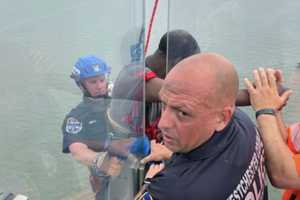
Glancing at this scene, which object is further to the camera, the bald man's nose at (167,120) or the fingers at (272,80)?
the fingers at (272,80)

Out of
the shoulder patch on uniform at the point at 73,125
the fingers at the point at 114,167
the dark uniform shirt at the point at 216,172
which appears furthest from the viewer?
the fingers at the point at 114,167

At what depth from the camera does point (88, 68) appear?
3.15 feet

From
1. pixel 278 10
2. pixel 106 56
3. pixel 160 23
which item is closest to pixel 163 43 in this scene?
pixel 160 23

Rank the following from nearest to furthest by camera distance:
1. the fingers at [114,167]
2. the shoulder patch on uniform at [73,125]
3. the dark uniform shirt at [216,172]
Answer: the dark uniform shirt at [216,172] < the shoulder patch on uniform at [73,125] < the fingers at [114,167]

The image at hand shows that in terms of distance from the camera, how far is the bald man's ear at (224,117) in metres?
0.80

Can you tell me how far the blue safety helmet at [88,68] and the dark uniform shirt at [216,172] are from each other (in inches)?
11.1

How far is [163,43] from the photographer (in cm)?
168

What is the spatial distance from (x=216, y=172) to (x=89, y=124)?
1.12 ft

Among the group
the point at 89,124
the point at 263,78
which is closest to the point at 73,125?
the point at 89,124

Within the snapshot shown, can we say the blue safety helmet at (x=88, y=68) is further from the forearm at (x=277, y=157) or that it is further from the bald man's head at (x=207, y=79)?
the forearm at (x=277, y=157)

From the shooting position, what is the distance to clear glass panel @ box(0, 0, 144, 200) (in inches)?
30.7

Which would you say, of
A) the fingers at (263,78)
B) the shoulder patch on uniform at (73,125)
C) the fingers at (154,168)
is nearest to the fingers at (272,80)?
the fingers at (263,78)

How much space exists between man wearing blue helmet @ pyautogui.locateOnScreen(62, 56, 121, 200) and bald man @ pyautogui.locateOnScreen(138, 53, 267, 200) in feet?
0.73

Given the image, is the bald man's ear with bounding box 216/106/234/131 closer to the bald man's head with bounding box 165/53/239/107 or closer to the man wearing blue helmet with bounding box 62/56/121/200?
the bald man's head with bounding box 165/53/239/107
